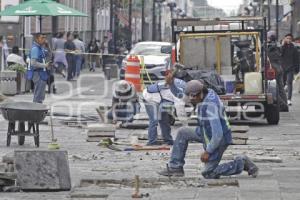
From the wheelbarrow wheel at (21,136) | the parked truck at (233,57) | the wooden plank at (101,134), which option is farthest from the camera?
the parked truck at (233,57)

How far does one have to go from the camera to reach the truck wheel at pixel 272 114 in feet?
70.5

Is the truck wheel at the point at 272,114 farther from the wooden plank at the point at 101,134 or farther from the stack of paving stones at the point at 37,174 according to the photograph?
the stack of paving stones at the point at 37,174

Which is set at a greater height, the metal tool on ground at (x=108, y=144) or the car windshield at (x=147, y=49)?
the car windshield at (x=147, y=49)

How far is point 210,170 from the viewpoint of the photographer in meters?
12.6

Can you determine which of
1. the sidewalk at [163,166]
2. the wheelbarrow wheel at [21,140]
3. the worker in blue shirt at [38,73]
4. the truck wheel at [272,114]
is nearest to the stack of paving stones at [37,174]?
the sidewalk at [163,166]

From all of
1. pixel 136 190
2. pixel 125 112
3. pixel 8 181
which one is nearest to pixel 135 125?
pixel 125 112

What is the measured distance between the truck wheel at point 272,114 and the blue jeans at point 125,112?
2.82 meters

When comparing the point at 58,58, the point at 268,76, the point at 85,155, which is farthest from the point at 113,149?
the point at 58,58

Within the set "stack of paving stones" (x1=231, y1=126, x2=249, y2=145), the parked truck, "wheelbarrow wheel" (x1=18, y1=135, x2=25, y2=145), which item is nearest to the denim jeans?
the parked truck

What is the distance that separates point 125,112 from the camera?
20.6m

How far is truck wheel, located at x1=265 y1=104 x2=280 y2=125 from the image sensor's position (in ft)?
70.5

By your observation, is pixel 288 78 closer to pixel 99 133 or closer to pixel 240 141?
pixel 240 141

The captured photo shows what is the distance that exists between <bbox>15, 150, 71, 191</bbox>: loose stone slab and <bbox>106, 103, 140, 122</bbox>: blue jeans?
841 centimetres

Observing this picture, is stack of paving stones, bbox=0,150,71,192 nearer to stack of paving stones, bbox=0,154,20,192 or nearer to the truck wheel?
stack of paving stones, bbox=0,154,20,192
